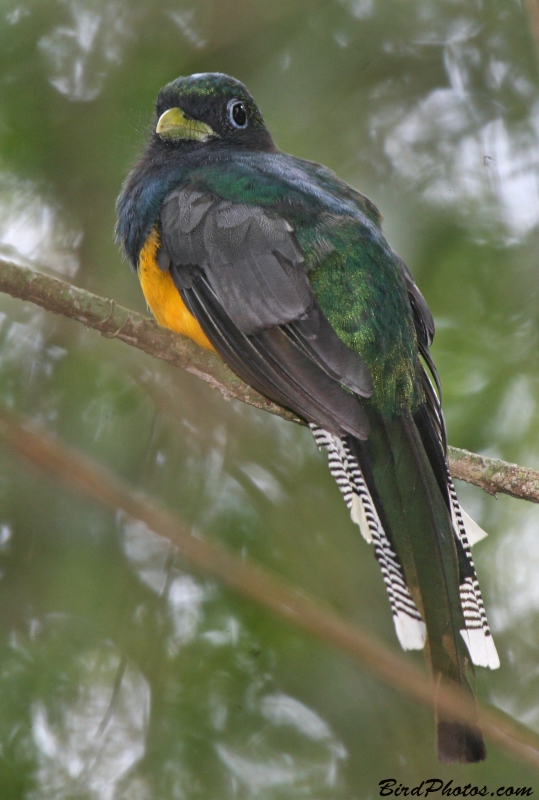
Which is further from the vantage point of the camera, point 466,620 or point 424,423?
point 424,423

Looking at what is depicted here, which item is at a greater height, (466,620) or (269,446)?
(466,620)

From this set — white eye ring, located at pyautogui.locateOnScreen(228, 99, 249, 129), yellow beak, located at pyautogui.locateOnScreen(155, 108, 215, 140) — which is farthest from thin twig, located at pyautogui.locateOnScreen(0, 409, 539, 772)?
white eye ring, located at pyautogui.locateOnScreen(228, 99, 249, 129)

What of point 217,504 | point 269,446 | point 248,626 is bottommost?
point 248,626

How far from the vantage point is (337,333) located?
3.35 m

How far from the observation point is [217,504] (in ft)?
13.4

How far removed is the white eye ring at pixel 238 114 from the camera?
429 centimetres

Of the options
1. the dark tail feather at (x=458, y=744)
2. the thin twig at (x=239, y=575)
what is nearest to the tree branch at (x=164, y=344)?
the thin twig at (x=239, y=575)

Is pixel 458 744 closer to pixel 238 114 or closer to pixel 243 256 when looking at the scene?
pixel 243 256

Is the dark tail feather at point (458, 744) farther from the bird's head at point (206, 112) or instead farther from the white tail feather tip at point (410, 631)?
the bird's head at point (206, 112)

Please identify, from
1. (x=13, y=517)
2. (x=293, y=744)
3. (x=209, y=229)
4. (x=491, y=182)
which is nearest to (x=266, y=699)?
(x=293, y=744)

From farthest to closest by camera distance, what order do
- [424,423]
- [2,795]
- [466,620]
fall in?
1. [2,795]
2. [424,423]
3. [466,620]

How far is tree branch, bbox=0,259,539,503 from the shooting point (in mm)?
2986

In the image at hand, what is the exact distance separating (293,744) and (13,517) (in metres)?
1.57

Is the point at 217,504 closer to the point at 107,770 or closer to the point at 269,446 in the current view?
the point at 269,446
